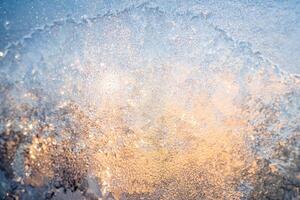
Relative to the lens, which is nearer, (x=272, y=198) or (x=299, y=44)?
(x=272, y=198)

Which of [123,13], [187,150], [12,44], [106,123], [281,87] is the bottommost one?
[187,150]

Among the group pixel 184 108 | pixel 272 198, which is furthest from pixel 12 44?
pixel 272 198

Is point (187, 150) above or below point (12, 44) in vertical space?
below

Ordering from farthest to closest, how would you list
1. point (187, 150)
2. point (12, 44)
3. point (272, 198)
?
point (12, 44)
point (187, 150)
point (272, 198)

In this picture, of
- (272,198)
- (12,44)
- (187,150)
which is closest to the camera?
(272,198)

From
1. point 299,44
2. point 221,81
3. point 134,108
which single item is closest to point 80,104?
point 134,108

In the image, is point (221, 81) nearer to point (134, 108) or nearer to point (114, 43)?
point (134, 108)

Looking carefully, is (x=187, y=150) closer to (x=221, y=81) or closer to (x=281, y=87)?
(x=221, y=81)

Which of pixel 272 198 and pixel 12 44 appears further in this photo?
pixel 12 44

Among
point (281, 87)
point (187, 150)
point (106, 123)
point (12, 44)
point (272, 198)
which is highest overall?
point (12, 44)
